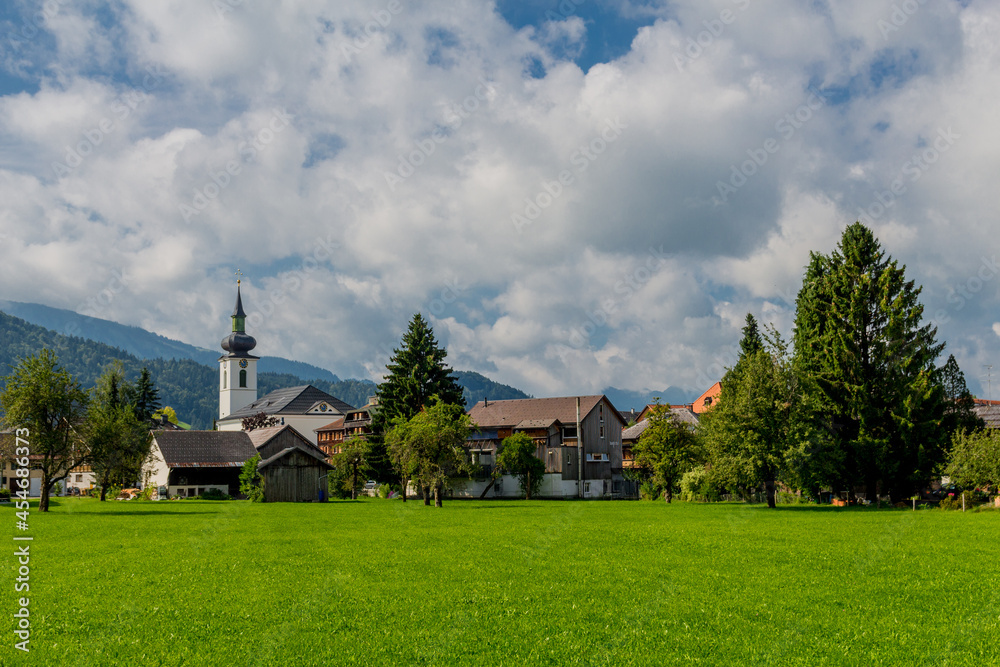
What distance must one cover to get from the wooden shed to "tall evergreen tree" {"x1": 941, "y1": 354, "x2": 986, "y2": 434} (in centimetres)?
5325

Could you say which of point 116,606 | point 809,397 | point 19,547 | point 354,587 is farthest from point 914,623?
point 809,397

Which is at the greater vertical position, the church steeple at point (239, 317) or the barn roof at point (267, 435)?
the church steeple at point (239, 317)

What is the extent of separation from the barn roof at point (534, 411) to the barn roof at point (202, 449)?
26818 millimetres

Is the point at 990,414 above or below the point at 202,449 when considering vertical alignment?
above

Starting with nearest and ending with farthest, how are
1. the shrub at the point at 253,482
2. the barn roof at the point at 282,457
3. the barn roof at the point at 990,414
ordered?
1. the shrub at the point at 253,482
2. the barn roof at the point at 282,457
3. the barn roof at the point at 990,414

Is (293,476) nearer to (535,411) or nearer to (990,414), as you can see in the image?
(535,411)

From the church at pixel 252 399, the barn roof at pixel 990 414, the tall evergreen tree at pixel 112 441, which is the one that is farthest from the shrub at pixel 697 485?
the church at pixel 252 399

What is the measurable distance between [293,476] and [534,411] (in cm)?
3126

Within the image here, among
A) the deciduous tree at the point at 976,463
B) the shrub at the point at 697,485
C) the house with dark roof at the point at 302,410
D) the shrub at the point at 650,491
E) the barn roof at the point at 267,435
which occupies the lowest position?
the shrub at the point at 650,491

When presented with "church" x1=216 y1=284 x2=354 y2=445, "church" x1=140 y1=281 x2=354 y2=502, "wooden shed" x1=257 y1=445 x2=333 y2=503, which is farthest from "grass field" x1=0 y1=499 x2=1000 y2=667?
"church" x1=216 y1=284 x2=354 y2=445

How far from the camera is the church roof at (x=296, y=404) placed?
158 metres

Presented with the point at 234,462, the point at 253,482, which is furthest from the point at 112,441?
the point at 234,462

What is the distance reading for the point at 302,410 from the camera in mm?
158625

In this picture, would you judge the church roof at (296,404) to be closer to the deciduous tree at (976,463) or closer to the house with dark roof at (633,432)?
the house with dark roof at (633,432)
